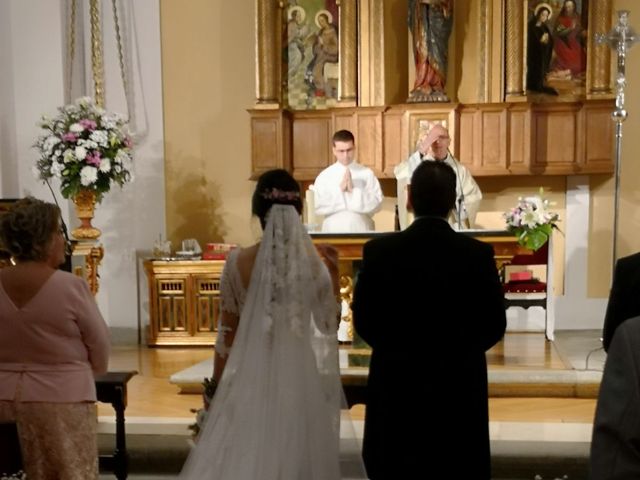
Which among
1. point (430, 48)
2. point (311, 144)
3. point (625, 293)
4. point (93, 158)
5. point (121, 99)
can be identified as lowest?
point (625, 293)

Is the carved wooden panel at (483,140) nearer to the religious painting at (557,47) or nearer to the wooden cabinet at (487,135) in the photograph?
the wooden cabinet at (487,135)

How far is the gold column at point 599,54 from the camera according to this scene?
7.79 meters

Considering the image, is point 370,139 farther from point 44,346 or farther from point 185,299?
point 44,346

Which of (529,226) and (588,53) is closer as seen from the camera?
(529,226)

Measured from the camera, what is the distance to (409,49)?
8.46 metres

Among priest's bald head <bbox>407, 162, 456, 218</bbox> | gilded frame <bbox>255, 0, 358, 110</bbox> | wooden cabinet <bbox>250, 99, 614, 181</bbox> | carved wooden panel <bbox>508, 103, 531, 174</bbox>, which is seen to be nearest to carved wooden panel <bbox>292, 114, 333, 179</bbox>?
wooden cabinet <bbox>250, 99, 614, 181</bbox>

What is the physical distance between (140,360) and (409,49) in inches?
175

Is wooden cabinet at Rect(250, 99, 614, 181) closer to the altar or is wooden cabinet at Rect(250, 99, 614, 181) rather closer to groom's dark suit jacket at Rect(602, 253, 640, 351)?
the altar

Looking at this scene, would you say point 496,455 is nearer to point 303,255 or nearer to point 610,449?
point 303,255

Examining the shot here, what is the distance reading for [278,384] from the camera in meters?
3.12

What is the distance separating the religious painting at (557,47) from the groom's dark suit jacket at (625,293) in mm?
5994

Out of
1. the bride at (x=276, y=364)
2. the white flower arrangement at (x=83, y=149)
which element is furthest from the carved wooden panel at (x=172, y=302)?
the bride at (x=276, y=364)

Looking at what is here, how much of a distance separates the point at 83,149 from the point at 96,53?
212 centimetres

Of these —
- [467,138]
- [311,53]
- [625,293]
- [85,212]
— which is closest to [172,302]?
[85,212]
